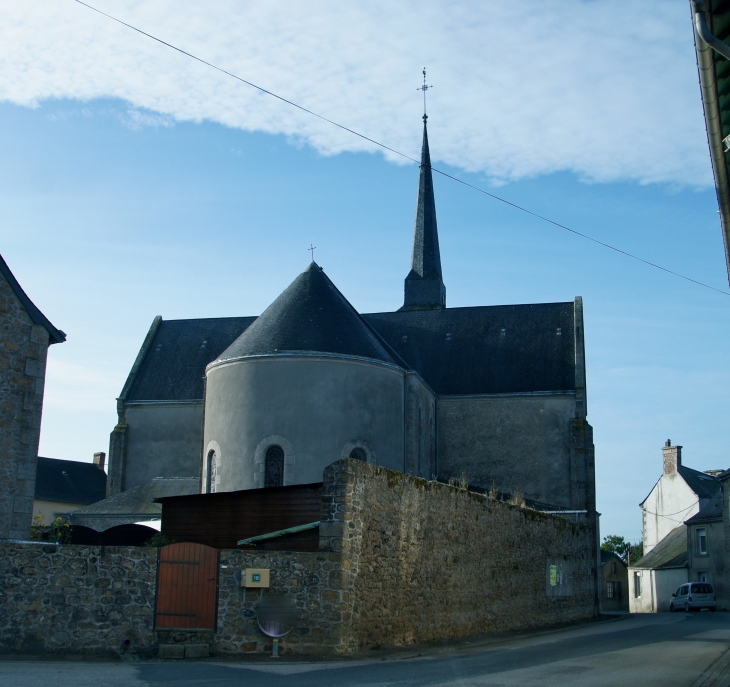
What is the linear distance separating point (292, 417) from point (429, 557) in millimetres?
8497

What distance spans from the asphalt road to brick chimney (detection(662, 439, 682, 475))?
32.5m

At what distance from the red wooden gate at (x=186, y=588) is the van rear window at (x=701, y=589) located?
27522 millimetres

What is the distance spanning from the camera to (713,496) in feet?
142

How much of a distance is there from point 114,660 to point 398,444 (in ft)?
47.6

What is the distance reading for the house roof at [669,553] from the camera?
4279 centimetres

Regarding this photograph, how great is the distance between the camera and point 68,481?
159 feet

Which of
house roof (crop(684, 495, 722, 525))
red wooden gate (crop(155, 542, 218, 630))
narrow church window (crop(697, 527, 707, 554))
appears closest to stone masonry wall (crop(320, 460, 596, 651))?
red wooden gate (crop(155, 542, 218, 630))

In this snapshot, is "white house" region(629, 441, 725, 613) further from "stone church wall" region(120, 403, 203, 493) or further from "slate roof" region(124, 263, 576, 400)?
"stone church wall" region(120, 403, 203, 493)

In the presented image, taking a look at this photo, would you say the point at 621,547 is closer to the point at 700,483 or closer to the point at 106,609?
the point at 700,483

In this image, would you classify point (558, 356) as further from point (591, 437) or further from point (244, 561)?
point (244, 561)

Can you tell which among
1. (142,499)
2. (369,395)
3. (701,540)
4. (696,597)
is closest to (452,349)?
(369,395)

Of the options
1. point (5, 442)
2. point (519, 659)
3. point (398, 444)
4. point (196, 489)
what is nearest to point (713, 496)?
point (398, 444)

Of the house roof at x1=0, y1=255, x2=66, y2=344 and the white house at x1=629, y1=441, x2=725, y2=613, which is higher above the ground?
the house roof at x1=0, y1=255, x2=66, y2=344

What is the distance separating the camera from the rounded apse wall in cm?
2427
